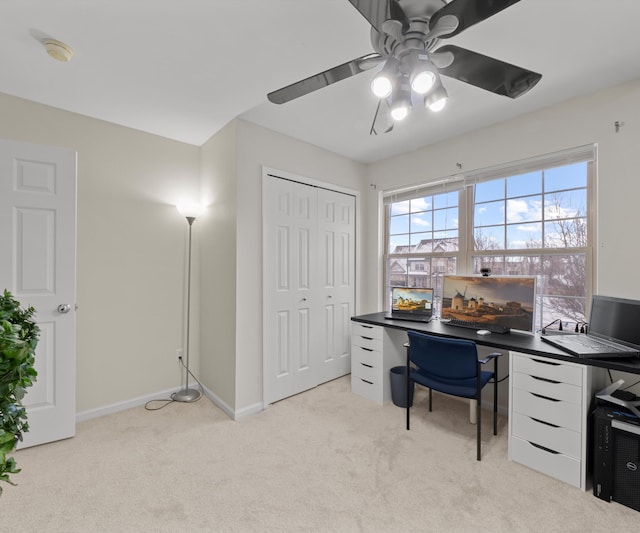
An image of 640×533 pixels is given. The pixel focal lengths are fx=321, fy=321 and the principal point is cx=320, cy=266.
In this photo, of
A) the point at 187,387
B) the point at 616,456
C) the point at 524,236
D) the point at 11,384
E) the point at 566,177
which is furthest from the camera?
the point at 187,387

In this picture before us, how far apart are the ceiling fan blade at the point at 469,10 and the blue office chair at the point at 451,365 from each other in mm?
1694

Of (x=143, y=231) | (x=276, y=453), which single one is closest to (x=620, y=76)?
(x=276, y=453)

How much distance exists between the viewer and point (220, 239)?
2898mm

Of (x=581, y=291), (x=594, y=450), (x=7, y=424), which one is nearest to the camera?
(x=7, y=424)

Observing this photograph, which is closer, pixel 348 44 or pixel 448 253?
pixel 348 44

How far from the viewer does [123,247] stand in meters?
2.84

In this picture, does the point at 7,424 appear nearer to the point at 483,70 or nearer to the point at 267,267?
the point at 483,70

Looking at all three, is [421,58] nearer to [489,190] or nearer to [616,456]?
[489,190]

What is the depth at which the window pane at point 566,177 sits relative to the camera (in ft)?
8.05

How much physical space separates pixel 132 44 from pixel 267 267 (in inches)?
69.4

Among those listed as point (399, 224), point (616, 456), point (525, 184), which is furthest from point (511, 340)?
point (399, 224)

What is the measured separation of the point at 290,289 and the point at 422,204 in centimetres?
168

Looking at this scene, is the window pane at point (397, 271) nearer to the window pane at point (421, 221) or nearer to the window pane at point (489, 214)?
the window pane at point (421, 221)

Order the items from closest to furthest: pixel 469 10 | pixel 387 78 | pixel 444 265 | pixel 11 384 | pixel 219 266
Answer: pixel 11 384
pixel 469 10
pixel 387 78
pixel 219 266
pixel 444 265
